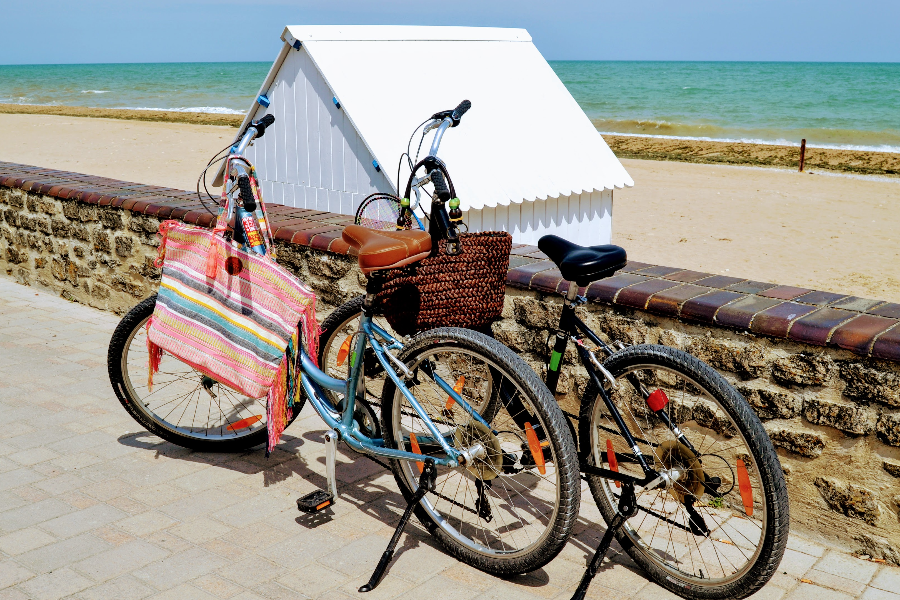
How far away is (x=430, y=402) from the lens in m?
3.51

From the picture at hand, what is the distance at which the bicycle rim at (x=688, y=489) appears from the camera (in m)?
2.77

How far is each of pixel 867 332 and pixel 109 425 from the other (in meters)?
3.50

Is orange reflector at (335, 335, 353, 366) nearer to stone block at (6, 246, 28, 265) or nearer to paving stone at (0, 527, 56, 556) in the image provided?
paving stone at (0, 527, 56, 556)

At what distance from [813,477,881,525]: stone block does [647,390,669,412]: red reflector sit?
75 cm

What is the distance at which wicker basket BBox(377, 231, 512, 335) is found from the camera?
292cm

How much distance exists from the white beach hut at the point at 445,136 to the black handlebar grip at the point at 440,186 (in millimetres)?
2575

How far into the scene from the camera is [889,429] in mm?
2803

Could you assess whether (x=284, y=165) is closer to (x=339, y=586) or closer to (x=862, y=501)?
(x=339, y=586)

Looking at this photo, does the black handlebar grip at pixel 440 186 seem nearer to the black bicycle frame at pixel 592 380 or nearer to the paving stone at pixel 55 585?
the black bicycle frame at pixel 592 380

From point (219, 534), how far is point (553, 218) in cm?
453

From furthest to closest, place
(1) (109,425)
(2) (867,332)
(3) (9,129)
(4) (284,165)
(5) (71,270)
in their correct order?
1. (3) (9,129)
2. (4) (284,165)
3. (5) (71,270)
4. (1) (109,425)
5. (2) (867,332)

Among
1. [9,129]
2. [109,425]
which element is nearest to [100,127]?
[9,129]

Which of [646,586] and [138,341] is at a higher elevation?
[138,341]

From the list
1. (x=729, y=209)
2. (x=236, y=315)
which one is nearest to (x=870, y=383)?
(x=236, y=315)
